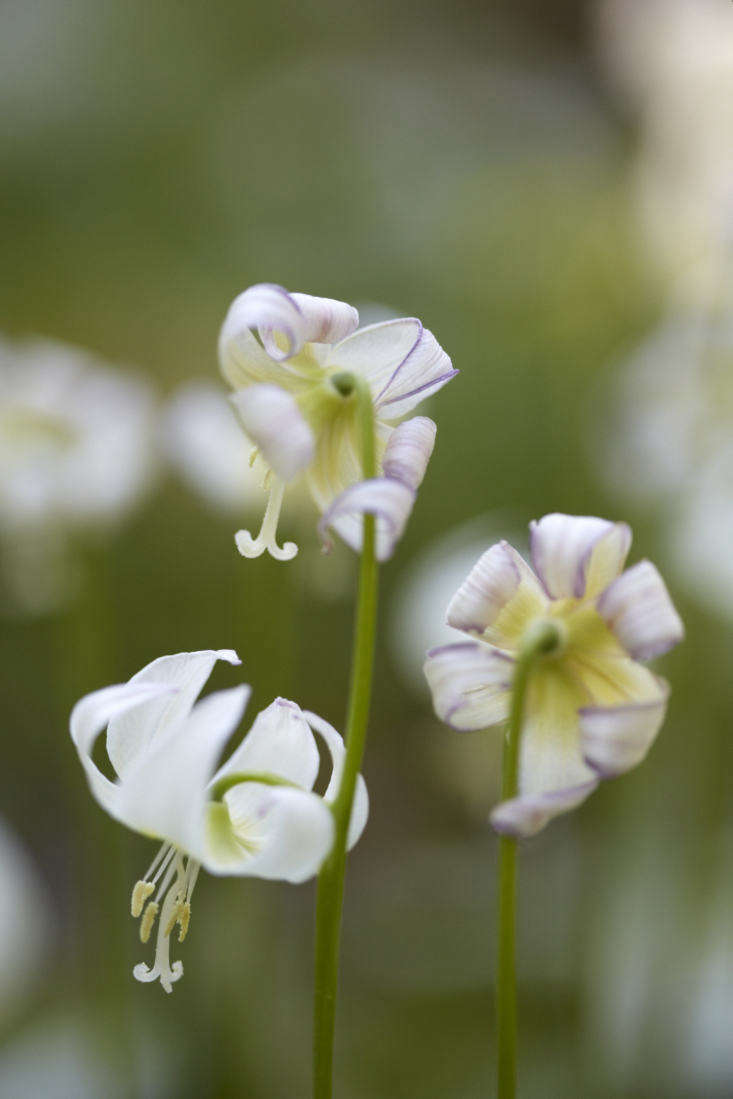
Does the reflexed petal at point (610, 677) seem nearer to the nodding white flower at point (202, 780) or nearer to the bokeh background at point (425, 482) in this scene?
the nodding white flower at point (202, 780)

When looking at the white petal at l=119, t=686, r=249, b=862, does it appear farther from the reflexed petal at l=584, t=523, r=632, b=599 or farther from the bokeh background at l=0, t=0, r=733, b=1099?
the bokeh background at l=0, t=0, r=733, b=1099

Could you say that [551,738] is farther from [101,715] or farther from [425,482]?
[425,482]

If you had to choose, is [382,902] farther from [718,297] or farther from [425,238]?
[425,238]

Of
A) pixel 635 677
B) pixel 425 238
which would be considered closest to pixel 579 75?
pixel 425 238

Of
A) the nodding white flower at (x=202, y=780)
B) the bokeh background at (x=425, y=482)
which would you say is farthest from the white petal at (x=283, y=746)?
the bokeh background at (x=425, y=482)

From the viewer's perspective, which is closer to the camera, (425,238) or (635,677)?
(635,677)

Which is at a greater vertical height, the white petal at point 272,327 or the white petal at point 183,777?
the white petal at point 272,327

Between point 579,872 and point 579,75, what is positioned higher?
point 579,75
